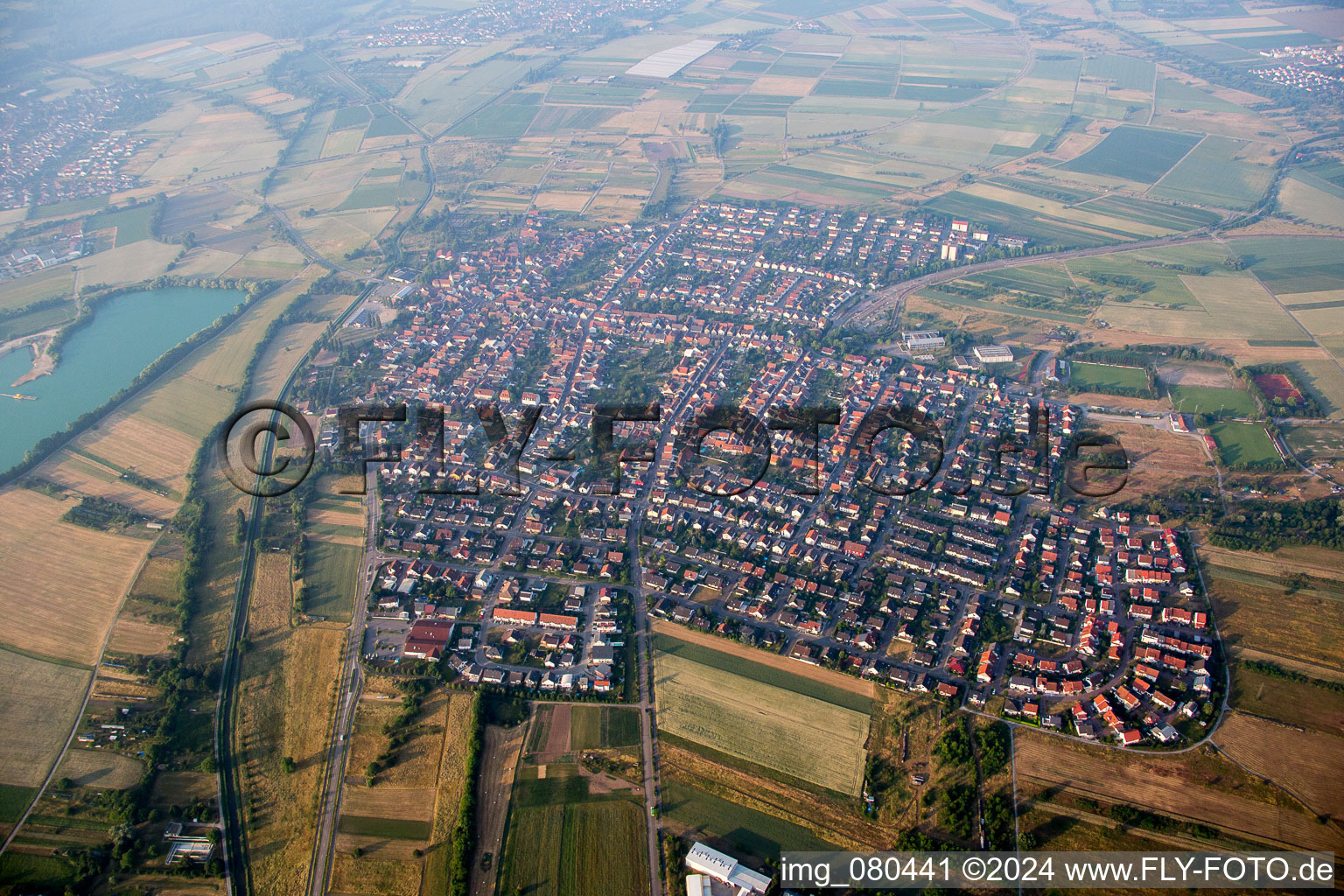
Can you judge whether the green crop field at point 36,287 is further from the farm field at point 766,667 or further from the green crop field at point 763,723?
the green crop field at point 763,723

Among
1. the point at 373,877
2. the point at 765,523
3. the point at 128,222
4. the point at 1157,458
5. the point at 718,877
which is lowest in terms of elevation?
the point at 373,877

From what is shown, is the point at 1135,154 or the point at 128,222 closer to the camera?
the point at 128,222

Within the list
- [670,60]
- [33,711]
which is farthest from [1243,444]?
[670,60]

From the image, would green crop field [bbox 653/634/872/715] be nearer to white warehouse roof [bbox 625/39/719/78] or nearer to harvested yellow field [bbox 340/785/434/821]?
harvested yellow field [bbox 340/785/434/821]

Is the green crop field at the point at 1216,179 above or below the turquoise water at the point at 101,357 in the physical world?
above

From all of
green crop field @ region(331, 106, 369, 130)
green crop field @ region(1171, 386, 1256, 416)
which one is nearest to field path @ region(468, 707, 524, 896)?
green crop field @ region(1171, 386, 1256, 416)

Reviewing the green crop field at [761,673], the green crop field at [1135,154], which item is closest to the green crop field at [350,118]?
the green crop field at [1135,154]

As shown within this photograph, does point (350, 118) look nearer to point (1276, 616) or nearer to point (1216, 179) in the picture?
point (1216, 179)
